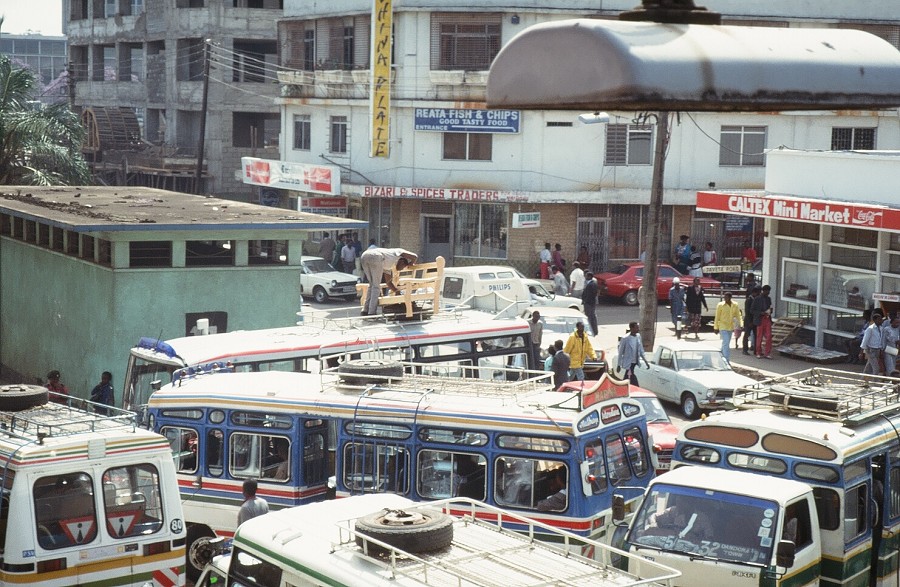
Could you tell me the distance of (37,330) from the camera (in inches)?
984

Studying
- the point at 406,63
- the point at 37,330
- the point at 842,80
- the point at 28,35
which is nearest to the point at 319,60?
the point at 406,63

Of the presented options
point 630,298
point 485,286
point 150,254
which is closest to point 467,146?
point 630,298

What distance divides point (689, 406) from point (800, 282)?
8.97m

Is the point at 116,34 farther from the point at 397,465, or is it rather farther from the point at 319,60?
the point at 397,465

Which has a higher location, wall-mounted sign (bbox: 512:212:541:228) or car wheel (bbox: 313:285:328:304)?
wall-mounted sign (bbox: 512:212:541:228)

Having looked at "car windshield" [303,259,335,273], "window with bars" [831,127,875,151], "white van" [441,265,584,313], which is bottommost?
"car windshield" [303,259,335,273]

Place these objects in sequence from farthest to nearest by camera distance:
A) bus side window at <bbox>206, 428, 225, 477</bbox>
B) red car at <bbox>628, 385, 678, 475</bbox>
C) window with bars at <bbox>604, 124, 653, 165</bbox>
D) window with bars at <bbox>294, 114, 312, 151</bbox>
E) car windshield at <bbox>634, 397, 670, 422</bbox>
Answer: window with bars at <bbox>294, 114, 312, 151</bbox> → window with bars at <bbox>604, 124, 653, 165</bbox> → car windshield at <bbox>634, 397, 670, 422</bbox> → red car at <bbox>628, 385, 678, 475</bbox> → bus side window at <bbox>206, 428, 225, 477</bbox>

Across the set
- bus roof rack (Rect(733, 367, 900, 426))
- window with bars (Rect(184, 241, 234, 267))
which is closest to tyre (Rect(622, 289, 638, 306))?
window with bars (Rect(184, 241, 234, 267))

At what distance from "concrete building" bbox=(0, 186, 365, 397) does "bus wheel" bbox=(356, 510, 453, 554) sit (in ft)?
45.9

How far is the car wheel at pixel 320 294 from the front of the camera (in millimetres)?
39312

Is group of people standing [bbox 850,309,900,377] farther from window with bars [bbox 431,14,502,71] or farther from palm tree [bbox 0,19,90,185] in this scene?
window with bars [bbox 431,14,502,71]

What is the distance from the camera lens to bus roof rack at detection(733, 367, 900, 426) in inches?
486

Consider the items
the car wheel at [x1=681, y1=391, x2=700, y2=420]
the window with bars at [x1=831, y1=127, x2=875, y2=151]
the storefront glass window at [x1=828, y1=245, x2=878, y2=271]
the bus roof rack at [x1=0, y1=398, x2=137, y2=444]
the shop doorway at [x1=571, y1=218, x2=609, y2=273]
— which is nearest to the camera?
the bus roof rack at [x1=0, y1=398, x2=137, y2=444]

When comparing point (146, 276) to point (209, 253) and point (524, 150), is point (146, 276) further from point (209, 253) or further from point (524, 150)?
point (524, 150)
